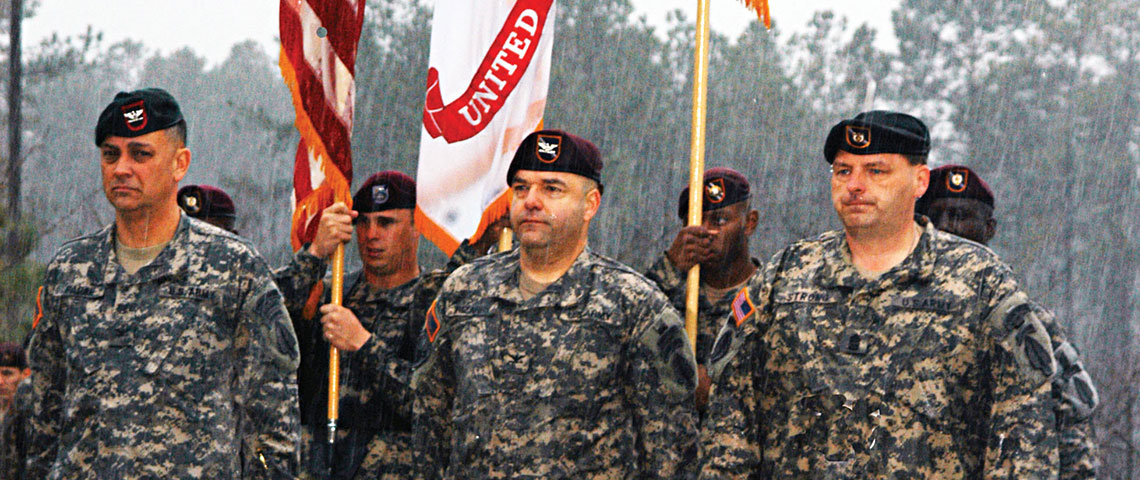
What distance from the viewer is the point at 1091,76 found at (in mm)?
21859

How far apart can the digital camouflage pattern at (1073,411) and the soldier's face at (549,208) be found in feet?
5.35

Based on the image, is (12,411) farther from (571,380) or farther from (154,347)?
(571,380)

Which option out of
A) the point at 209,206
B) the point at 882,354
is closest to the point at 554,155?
the point at 882,354

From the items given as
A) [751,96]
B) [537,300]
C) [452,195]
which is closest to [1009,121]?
[751,96]

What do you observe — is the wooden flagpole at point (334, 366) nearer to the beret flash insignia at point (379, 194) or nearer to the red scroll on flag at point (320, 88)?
the red scroll on flag at point (320, 88)

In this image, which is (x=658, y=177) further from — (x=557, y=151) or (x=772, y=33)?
(x=557, y=151)

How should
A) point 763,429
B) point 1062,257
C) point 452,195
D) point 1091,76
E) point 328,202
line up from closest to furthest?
1. point 763,429
2. point 328,202
3. point 452,195
4. point 1062,257
5. point 1091,76

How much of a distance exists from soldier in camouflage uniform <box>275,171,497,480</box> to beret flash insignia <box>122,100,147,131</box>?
108cm

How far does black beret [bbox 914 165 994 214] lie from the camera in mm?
5602

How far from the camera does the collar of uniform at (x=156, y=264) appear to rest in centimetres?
436

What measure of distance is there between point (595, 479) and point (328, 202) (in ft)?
6.51

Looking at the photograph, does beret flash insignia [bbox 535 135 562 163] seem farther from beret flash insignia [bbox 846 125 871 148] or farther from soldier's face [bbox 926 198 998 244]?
soldier's face [bbox 926 198 998 244]

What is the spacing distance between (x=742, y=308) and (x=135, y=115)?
2.11 m

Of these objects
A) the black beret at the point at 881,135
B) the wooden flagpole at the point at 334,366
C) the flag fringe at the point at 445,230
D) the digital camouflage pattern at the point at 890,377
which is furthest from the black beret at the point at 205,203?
the black beret at the point at 881,135
